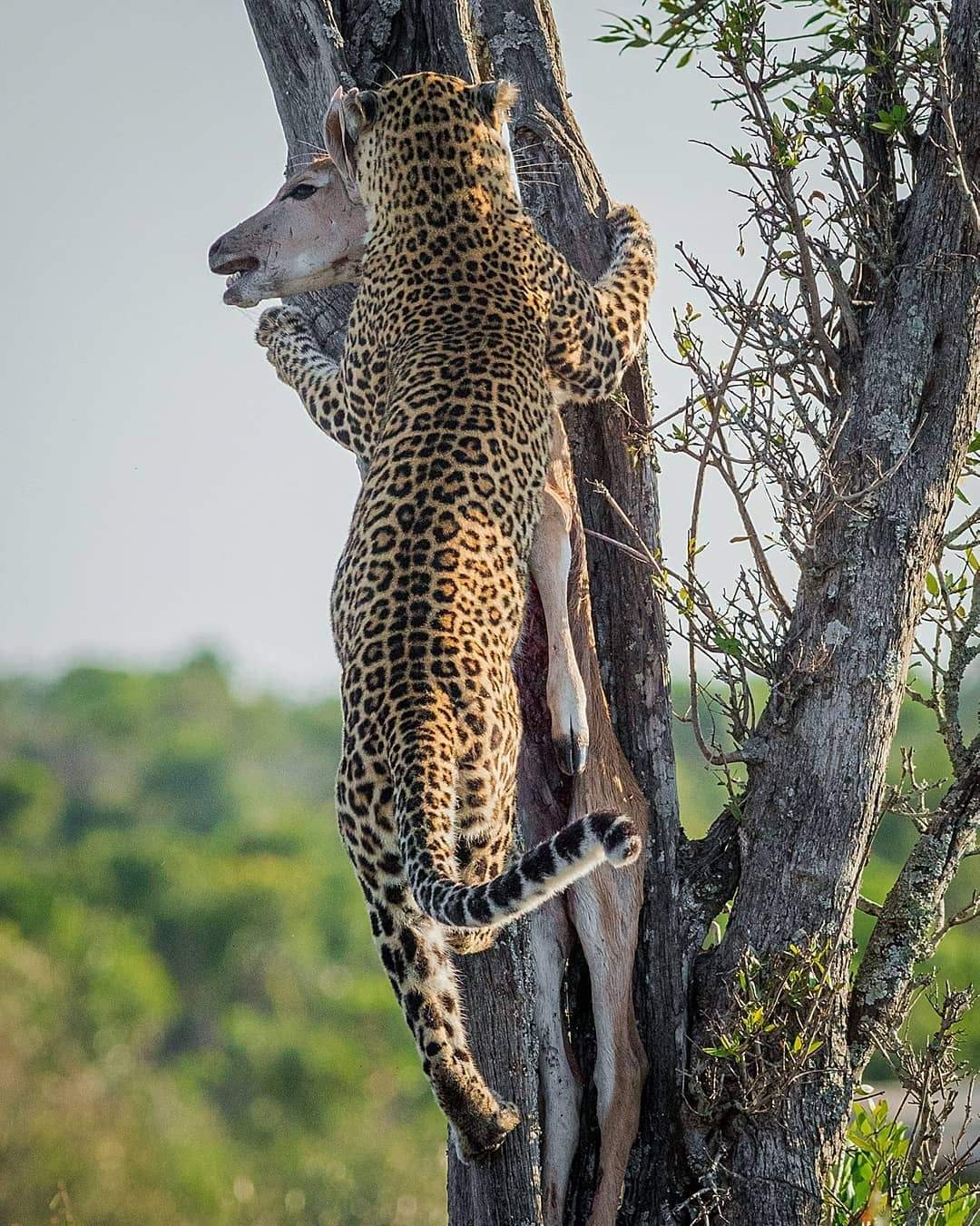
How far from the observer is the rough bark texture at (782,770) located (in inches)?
223

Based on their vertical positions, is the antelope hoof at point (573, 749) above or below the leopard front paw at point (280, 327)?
below

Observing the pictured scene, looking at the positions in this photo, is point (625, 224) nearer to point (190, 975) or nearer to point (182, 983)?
point (182, 983)

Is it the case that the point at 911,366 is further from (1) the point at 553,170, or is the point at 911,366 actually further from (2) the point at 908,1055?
(2) the point at 908,1055

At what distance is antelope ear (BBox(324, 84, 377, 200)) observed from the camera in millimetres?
6203

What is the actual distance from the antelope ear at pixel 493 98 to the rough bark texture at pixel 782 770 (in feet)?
1.68

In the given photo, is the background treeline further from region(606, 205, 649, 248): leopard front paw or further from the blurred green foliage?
region(606, 205, 649, 248): leopard front paw

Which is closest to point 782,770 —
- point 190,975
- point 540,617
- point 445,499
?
point 540,617

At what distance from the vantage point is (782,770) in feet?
19.1

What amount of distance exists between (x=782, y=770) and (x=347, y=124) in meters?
2.98

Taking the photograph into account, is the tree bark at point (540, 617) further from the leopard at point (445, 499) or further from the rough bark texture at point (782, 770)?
the leopard at point (445, 499)

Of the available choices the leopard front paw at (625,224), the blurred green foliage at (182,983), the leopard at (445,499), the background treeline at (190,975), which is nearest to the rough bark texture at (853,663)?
the leopard at (445,499)

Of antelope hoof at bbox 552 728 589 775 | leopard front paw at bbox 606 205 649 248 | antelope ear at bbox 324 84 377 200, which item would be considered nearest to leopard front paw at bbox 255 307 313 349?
antelope ear at bbox 324 84 377 200

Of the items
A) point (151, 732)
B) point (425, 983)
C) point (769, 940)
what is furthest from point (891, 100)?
point (151, 732)

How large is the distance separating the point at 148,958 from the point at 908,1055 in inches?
2157
